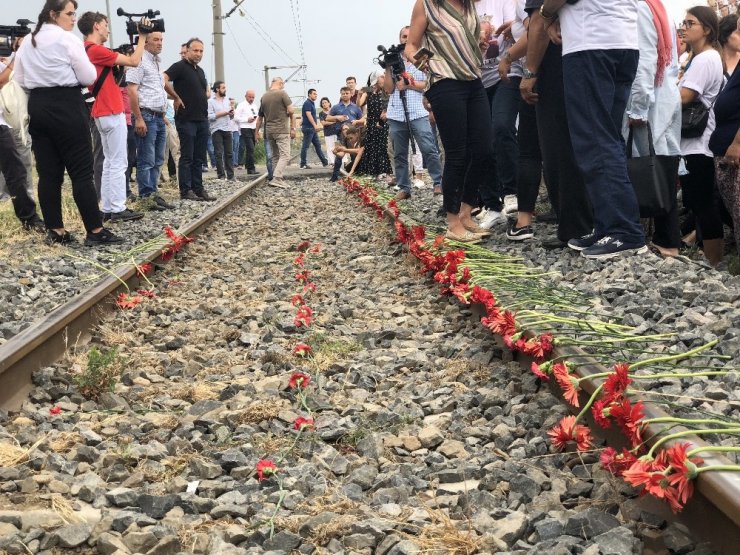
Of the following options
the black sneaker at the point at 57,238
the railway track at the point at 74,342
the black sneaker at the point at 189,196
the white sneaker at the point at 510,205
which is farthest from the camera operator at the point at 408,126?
the railway track at the point at 74,342

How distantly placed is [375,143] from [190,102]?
492 centimetres

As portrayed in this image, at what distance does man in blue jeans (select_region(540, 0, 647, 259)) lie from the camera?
15.2ft

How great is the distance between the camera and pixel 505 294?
4168 millimetres

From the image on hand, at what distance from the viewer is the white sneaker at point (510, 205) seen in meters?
7.01

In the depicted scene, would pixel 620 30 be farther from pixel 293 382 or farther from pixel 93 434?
pixel 93 434

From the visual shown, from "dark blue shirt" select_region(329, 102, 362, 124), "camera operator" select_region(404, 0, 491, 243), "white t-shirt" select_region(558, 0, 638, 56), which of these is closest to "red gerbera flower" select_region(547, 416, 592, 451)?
"white t-shirt" select_region(558, 0, 638, 56)

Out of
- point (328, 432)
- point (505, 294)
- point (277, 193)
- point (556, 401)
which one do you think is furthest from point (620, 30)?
point (277, 193)

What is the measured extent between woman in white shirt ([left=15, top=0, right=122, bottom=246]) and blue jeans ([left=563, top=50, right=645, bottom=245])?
12.9 ft

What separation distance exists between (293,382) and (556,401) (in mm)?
1067

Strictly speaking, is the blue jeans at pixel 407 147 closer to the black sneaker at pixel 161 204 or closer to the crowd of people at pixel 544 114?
the crowd of people at pixel 544 114

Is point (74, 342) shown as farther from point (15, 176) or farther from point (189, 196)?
point (189, 196)

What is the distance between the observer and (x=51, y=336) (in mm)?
3953

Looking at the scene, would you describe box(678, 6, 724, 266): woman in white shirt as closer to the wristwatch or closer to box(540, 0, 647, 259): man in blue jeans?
box(540, 0, 647, 259): man in blue jeans

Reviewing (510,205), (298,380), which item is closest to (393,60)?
(510,205)
